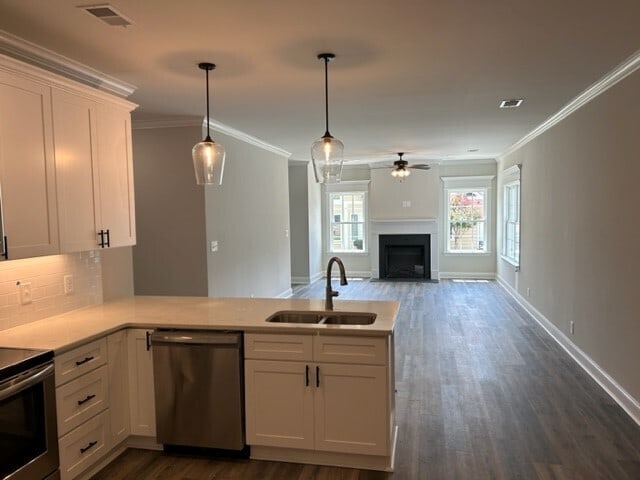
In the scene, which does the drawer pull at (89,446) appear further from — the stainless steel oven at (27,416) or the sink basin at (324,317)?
the sink basin at (324,317)

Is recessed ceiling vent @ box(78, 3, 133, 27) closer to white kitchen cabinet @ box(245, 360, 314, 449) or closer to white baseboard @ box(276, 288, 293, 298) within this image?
white kitchen cabinet @ box(245, 360, 314, 449)

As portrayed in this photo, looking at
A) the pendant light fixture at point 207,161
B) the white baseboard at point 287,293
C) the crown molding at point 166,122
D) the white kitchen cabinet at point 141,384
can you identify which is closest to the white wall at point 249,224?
the white baseboard at point 287,293

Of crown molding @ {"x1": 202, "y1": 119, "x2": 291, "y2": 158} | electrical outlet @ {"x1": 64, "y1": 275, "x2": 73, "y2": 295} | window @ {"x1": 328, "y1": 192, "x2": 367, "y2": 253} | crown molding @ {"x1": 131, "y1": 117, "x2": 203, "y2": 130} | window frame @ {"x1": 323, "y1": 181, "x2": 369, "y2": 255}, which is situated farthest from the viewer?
window @ {"x1": 328, "y1": 192, "x2": 367, "y2": 253}

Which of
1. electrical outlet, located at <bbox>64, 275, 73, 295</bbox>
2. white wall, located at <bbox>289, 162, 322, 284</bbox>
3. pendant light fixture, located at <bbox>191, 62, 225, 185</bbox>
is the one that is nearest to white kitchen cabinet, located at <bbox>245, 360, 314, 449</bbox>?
pendant light fixture, located at <bbox>191, 62, 225, 185</bbox>

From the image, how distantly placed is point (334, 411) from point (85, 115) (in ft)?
8.04

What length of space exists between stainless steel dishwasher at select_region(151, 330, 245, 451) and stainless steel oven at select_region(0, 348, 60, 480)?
683mm

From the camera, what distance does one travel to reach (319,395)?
289 cm

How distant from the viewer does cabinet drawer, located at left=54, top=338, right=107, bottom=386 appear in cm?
258

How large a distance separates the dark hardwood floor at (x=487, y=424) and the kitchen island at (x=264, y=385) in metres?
0.16

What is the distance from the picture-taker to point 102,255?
3746mm

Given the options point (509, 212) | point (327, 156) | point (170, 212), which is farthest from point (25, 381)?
point (509, 212)

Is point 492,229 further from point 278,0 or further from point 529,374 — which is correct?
point 278,0

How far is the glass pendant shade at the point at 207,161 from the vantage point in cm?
313

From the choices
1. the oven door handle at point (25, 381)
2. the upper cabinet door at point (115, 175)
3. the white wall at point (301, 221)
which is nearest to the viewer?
the oven door handle at point (25, 381)
